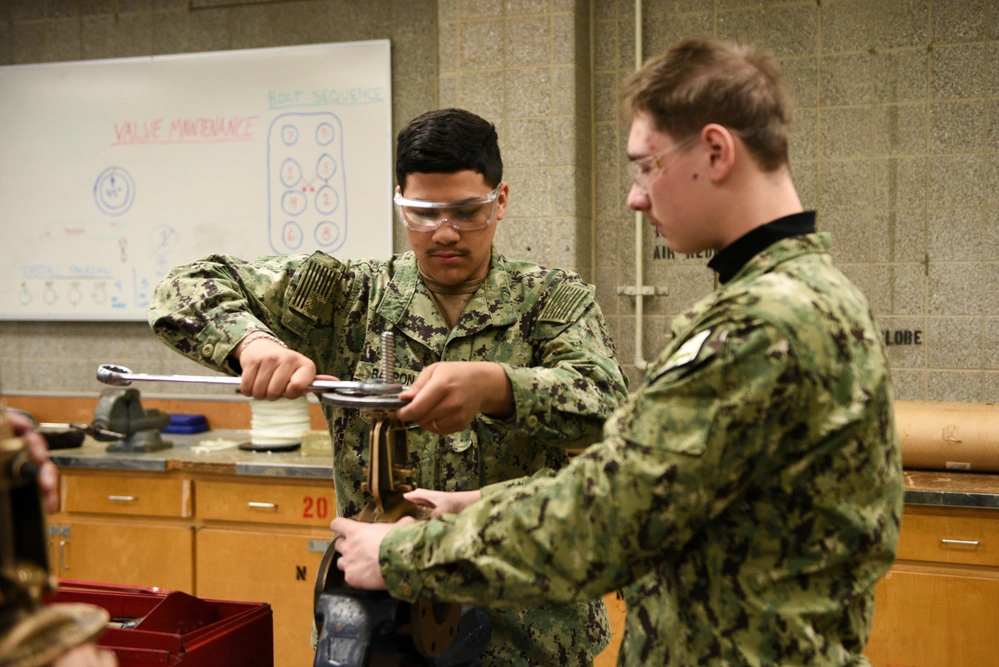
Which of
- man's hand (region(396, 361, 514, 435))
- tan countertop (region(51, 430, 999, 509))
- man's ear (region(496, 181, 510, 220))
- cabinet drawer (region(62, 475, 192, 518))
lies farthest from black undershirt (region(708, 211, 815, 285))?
cabinet drawer (region(62, 475, 192, 518))

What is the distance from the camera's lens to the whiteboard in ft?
13.4

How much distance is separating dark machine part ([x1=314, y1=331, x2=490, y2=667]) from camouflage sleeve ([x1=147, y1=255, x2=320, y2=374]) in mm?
254

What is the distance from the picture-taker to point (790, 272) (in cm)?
115

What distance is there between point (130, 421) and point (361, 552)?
2.79 metres

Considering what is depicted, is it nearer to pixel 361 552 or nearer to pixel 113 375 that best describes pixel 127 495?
pixel 113 375

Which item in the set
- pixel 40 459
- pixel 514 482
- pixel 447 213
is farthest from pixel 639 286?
pixel 40 459

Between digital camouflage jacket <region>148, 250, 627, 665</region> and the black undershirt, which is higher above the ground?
the black undershirt

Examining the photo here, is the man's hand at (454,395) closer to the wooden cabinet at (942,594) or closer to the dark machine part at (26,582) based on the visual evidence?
the dark machine part at (26,582)

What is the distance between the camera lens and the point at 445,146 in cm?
174

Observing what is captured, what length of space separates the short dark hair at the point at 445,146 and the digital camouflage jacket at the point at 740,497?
0.69 m

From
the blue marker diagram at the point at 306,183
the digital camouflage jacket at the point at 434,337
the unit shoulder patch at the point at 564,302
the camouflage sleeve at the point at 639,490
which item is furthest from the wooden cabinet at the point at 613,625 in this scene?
the camouflage sleeve at the point at 639,490

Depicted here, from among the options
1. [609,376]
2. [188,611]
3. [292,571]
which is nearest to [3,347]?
[292,571]

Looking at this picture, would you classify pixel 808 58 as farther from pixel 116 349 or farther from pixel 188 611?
pixel 116 349

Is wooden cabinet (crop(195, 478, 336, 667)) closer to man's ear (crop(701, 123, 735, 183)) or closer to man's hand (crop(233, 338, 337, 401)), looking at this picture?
man's hand (crop(233, 338, 337, 401))
